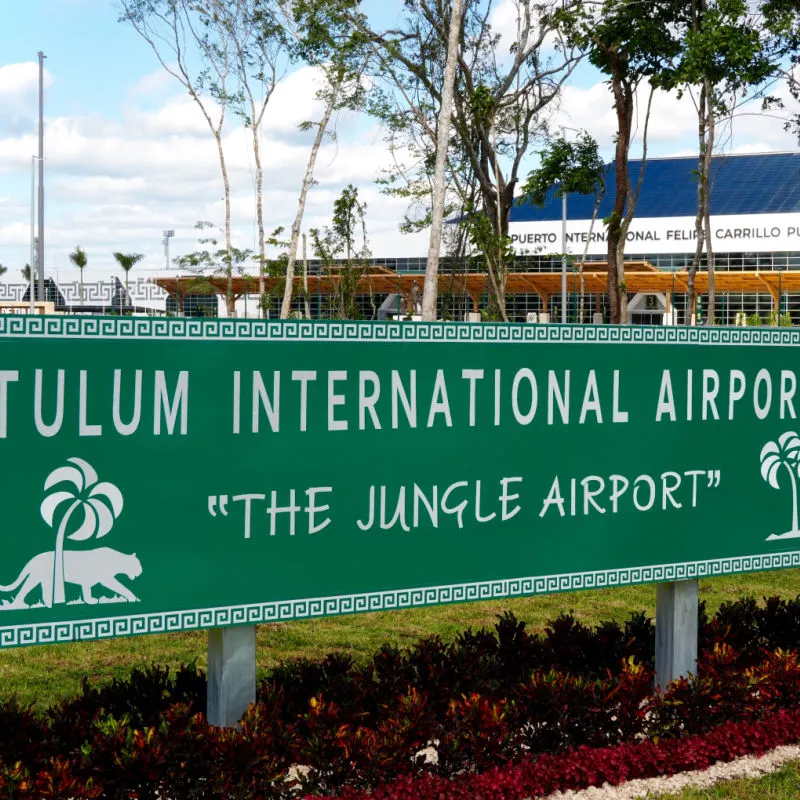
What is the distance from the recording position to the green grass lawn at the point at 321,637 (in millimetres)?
6902

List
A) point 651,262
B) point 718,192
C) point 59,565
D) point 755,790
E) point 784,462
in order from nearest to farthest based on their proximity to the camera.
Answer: point 59,565 < point 755,790 < point 784,462 < point 651,262 < point 718,192

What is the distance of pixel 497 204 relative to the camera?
93.2 feet

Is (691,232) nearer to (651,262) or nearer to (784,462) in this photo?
(651,262)

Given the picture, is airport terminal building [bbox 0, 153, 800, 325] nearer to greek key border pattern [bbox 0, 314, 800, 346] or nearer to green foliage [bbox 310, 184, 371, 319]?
green foliage [bbox 310, 184, 371, 319]

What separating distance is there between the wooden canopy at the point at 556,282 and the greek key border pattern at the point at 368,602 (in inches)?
1551

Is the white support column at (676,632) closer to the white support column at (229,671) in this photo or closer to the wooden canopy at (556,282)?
the white support column at (229,671)

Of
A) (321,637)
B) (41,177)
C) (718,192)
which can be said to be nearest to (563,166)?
(321,637)

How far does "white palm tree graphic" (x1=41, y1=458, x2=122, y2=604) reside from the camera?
389 cm

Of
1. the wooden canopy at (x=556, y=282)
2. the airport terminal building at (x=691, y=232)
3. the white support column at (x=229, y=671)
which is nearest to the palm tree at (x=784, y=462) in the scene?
the white support column at (x=229, y=671)

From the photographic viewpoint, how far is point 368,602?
14.7 feet

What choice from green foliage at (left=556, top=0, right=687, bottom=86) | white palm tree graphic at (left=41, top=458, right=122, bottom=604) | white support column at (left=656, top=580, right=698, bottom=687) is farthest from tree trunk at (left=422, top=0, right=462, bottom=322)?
white palm tree graphic at (left=41, top=458, right=122, bottom=604)

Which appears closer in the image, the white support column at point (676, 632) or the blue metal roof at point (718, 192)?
the white support column at point (676, 632)

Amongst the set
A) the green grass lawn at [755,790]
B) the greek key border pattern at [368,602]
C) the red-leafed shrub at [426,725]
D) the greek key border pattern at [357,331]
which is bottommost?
the green grass lawn at [755,790]

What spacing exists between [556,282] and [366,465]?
4967 centimetres
